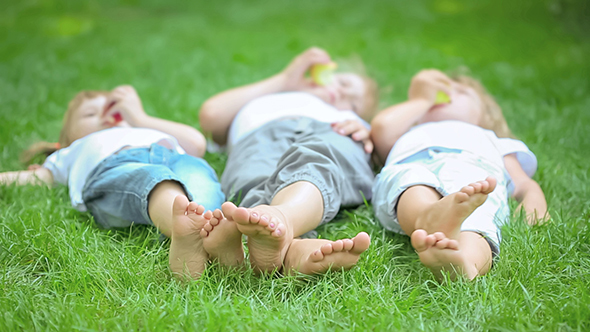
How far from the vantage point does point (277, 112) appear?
200 cm

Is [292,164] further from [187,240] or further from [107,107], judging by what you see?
[107,107]

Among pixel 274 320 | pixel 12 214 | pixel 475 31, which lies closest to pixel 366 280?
pixel 274 320

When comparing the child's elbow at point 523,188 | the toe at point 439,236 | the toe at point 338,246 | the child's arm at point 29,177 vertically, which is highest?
the toe at point 439,236

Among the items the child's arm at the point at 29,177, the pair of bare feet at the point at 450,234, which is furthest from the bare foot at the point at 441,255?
the child's arm at the point at 29,177

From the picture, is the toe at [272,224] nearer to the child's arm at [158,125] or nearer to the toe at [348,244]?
the toe at [348,244]

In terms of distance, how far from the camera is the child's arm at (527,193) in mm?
1605

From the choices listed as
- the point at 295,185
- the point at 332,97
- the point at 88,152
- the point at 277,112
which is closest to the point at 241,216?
the point at 295,185

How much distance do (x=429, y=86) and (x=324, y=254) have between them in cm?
108

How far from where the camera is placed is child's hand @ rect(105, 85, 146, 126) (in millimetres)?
2012

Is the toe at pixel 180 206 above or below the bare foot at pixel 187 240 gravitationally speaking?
above

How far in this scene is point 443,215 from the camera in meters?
1.24

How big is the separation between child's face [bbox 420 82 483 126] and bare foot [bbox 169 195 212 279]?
1.13 meters

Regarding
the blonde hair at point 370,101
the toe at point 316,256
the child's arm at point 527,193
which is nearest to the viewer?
the toe at point 316,256

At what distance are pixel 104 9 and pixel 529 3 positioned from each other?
5.42 m
